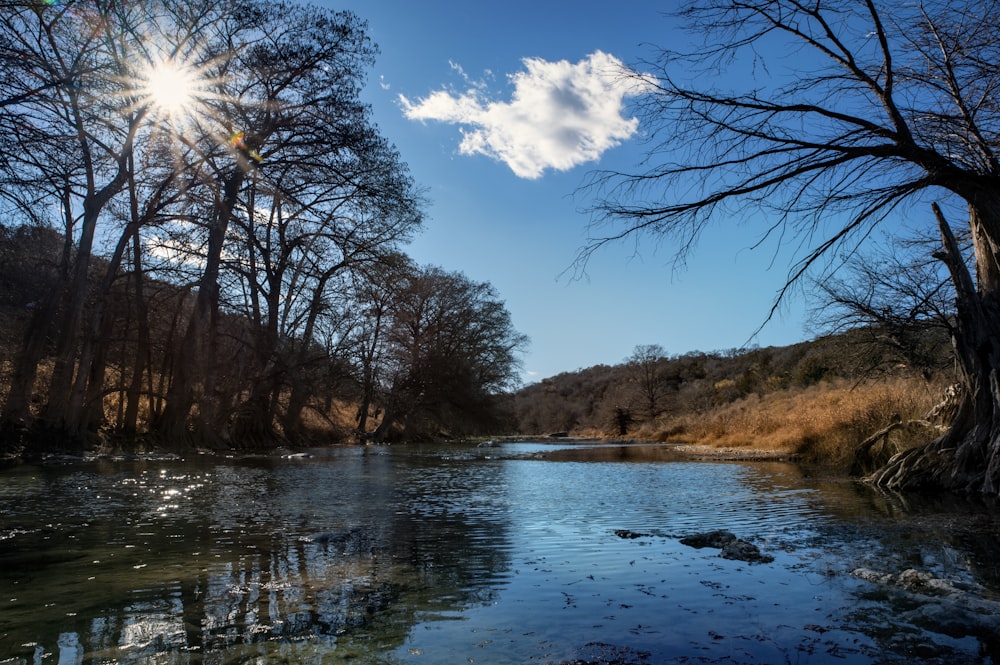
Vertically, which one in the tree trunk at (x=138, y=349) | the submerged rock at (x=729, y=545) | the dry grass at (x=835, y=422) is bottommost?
the submerged rock at (x=729, y=545)

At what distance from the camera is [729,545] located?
529cm

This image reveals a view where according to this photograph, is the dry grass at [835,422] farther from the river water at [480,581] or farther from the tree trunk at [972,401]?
the river water at [480,581]

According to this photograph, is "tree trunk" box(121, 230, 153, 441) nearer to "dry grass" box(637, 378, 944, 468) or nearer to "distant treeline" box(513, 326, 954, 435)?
"distant treeline" box(513, 326, 954, 435)

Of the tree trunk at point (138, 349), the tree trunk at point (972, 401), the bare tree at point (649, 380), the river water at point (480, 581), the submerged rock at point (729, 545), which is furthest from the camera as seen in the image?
the bare tree at point (649, 380)

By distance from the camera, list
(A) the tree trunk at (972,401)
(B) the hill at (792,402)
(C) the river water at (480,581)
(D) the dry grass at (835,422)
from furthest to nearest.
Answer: (B) the hill at (792,402)
(D) the dry grass at (835,422)
(A) the tree trunk at (972,401)
(C) the river water at (480,581)

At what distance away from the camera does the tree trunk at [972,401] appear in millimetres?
9086

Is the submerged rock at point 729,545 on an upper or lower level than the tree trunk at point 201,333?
lower

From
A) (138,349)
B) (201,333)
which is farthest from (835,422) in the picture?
(138,349)

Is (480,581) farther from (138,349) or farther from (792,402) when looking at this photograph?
(792,402)

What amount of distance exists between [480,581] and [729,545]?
2.34 m

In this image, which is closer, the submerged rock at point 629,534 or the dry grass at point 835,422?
the submerged rock at point 629,534

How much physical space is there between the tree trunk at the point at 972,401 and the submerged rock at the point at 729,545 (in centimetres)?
570

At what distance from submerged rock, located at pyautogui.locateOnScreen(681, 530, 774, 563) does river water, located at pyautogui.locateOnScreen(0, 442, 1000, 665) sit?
0.12 metres

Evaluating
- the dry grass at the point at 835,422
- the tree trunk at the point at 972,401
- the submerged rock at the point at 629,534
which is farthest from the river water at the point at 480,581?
the dry grass at the point at 835,422
